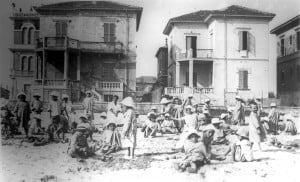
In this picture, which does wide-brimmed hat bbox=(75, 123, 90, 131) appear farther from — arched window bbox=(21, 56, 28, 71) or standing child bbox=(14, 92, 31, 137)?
arched window bbox=(21, 56, 28, 71)

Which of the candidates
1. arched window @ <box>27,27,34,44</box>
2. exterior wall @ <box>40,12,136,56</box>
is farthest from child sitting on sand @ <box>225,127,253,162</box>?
arched window @ <box>27,27,34,44</box>

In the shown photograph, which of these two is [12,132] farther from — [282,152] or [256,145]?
[282,152]

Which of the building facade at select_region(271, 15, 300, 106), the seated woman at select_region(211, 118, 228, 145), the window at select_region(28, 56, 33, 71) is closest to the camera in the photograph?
the seated woman at select_region(211, 118, 228, 145)

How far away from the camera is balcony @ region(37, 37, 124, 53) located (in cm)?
773

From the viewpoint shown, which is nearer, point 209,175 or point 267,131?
point 209,175

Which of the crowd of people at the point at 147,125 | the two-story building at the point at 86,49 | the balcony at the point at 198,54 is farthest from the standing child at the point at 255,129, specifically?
the two-story building at the point at 86,49

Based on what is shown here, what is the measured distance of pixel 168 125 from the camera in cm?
771

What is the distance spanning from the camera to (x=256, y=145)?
7738mm

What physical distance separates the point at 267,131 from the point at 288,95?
2.91ft

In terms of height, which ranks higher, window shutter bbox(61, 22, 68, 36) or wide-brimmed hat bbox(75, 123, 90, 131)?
window shutter bbox(61, 22, 68, 36)

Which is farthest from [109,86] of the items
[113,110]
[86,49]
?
[86,49]

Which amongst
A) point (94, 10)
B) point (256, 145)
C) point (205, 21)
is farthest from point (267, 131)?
point (94, 10)

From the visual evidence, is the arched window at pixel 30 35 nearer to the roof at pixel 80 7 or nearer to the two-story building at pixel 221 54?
the roof at pixel 80 7

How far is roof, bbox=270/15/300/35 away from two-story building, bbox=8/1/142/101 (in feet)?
9.66
